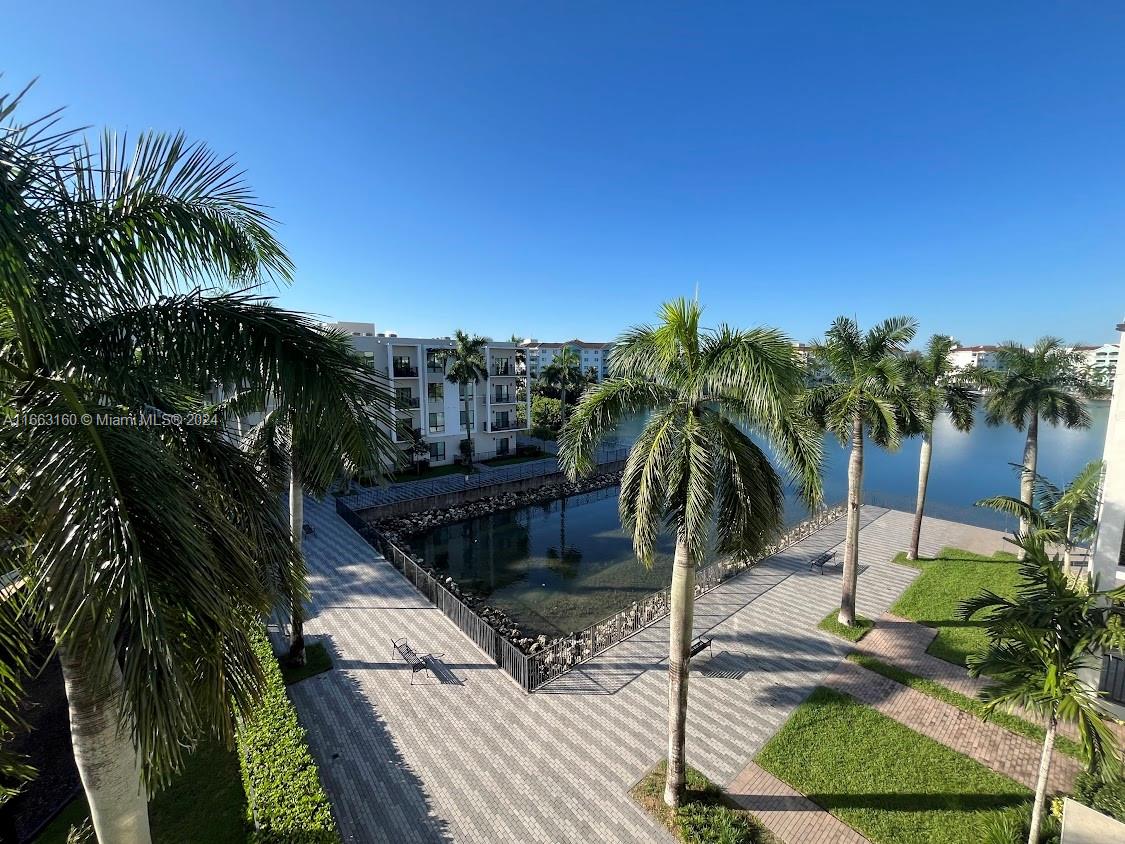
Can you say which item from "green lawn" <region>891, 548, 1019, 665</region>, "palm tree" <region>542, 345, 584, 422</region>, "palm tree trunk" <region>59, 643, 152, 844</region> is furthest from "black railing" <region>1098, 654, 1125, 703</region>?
"palm tree" <region>542, 345, 584, 422</region>

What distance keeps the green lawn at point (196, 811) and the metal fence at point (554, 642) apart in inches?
209

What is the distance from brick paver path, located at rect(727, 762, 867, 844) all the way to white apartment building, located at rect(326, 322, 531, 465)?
25.4 metres

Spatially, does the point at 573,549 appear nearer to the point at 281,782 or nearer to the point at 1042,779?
the point at 281,782

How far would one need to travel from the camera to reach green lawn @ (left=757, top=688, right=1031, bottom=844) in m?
7.46

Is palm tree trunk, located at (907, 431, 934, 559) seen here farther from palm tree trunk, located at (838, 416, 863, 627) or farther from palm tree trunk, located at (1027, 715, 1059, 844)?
palm tree trunk, located at (1027, 715, 1059, 844)

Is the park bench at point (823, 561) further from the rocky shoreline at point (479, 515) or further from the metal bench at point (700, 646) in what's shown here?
the rocky shoreline at point (479, 515)

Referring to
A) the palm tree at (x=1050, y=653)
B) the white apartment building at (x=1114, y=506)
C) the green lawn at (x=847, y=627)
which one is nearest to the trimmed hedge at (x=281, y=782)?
the palm tree at (x=1050, y=653)

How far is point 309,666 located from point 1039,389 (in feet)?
80.4

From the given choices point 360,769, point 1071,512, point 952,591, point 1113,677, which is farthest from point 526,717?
point 1071,512

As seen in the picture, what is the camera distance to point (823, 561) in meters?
17.4

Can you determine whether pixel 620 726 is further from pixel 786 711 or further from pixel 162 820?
pixel 162 820

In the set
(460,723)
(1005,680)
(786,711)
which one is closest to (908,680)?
(786,711)

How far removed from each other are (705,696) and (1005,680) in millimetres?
5866

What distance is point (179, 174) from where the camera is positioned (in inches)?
166
